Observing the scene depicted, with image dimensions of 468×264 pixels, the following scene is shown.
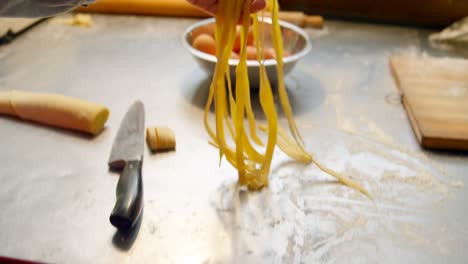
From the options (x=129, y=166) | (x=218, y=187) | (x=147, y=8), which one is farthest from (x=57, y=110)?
(x=147, y=8)

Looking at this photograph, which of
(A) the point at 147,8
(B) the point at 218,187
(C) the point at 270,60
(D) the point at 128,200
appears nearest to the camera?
(D) the point at 128,200

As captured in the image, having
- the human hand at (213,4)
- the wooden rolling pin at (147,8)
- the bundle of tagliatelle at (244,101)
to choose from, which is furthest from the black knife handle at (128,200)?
the wooden rolling pin at (147,8)

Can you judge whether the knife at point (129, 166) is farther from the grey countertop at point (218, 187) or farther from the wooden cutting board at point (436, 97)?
the wooden cutting board at point (436, 97)

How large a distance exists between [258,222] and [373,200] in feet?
0.66

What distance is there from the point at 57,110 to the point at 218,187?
360 mm

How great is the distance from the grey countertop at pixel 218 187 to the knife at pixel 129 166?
29 millimetres

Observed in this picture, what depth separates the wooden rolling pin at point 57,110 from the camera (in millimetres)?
788

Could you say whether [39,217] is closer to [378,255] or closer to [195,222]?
[195,222]

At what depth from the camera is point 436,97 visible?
931mm

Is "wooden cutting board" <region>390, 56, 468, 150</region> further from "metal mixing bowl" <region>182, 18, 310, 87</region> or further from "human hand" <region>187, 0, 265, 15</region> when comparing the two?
"human hand" <region>187, 0, 265, 15</region>

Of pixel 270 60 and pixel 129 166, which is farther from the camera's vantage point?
pixel 270 60

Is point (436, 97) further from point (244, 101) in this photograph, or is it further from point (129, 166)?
point (129, 166)

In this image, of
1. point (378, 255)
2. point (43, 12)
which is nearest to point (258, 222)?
point (378, 255)

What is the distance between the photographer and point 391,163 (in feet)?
2.52
